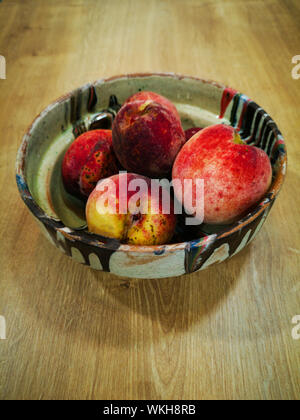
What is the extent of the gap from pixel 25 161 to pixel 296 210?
0.45 metres

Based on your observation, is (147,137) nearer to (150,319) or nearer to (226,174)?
(226,174)

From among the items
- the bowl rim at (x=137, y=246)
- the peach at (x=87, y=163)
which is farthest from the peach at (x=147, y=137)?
the bowl rim at (x=137, y=246)

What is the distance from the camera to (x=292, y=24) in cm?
95

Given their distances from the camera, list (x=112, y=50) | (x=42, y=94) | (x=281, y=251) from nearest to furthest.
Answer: (x=281, y=251) → (x=42, y=94) → (x=112, y=50)

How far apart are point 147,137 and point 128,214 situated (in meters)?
0.11

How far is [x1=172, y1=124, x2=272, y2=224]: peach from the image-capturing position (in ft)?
1.35

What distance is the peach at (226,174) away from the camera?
1.35 ft

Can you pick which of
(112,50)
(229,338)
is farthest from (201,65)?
(229,338)

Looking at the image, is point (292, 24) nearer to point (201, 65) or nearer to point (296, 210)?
point (201, 65)

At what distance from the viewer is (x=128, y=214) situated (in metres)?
0.43

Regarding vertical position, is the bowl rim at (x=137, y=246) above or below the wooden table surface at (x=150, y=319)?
above

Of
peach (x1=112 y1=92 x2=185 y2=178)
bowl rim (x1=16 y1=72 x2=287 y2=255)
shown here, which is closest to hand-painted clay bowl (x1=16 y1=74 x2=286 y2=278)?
bowl rim (x1=16 y1=72 x2=287 y2=255)

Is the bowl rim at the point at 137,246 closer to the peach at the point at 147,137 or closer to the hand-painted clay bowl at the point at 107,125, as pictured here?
the hand-painted clay bowl at the point at 107,125

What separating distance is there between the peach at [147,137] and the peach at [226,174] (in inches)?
1.4
